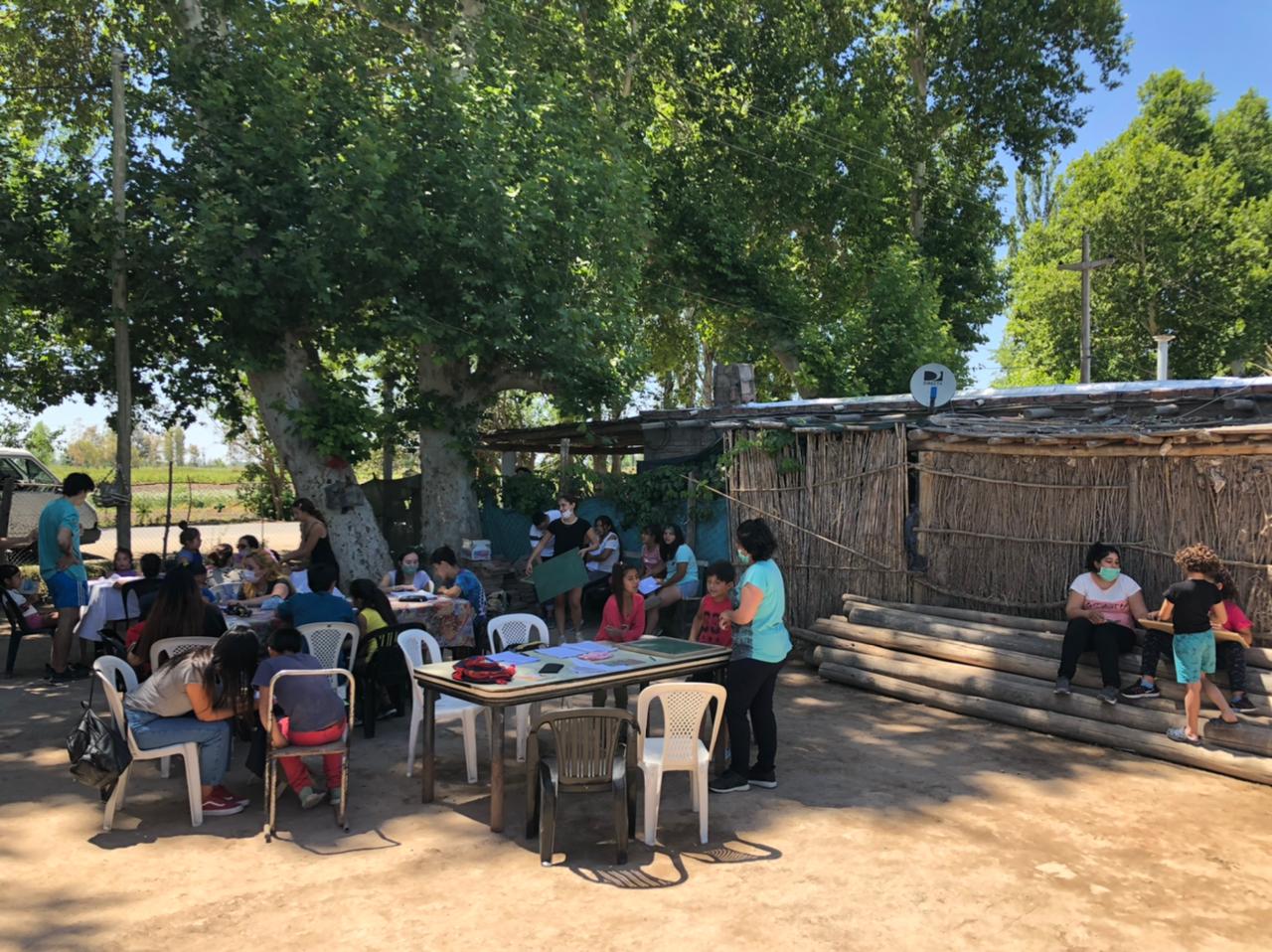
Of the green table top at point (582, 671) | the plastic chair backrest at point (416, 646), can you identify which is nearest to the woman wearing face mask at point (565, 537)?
the plastic chair backrest at point (416, 646)

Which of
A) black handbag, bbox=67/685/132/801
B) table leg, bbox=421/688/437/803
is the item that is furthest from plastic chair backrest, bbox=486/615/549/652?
black handbag, bbox=67/685/132/801

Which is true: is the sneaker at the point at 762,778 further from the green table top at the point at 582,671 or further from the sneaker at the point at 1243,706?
the sneaker at the point at 1243,706

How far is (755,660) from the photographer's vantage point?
6.17m

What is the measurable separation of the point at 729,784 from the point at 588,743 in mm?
1424

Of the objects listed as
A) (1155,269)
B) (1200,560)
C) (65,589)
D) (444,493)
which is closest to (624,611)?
(1200,560)

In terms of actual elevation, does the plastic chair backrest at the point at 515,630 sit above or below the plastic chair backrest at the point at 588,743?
above

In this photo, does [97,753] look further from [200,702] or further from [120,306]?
[120,306]

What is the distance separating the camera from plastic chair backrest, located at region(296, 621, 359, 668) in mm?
7328

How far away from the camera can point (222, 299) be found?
39.7 feet

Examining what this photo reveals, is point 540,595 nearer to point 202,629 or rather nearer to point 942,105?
point 202,629

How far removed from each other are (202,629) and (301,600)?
749 mm

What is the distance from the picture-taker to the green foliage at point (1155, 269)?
88.4 feet

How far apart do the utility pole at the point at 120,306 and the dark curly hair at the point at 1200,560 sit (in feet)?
35.9

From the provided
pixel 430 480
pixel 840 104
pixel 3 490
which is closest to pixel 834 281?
pixel 840 104
